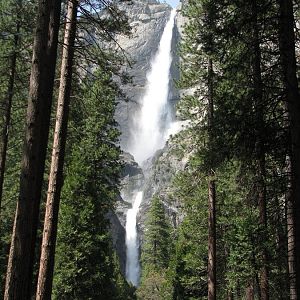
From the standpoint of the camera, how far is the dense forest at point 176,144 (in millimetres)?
6738

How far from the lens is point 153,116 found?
17712cm

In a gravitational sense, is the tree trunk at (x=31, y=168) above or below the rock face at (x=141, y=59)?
below

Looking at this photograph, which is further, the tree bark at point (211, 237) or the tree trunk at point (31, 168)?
the tree bark at point (211, 237)

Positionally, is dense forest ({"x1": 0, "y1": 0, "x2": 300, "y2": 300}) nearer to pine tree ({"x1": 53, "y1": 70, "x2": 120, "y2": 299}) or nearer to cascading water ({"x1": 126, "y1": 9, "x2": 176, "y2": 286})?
pine tree ({"x1": 53, "y1": 70, "x2": 120, "y2": 299})

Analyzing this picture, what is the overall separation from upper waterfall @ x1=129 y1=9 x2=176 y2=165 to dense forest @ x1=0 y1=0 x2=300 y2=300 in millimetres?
144296

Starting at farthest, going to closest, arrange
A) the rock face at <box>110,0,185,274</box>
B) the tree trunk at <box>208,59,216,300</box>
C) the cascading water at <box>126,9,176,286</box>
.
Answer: the cascading water at <box>126,9,176,286</box> → the rock face at <box>110,0,185,274</box> → the tree trunk at <box>208,59,216,300</box>

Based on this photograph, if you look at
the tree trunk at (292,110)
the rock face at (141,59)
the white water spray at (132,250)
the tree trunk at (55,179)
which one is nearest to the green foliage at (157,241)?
the white water spray at (132,250)

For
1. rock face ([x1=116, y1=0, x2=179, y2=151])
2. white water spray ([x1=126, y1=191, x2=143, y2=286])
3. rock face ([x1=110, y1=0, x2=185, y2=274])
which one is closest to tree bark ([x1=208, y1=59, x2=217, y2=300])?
white water spray ([x1=126, y1=191, x2=143, y2=286])

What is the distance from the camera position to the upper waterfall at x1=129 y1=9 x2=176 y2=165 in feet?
566

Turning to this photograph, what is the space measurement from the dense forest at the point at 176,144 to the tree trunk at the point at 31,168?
2 centimetres

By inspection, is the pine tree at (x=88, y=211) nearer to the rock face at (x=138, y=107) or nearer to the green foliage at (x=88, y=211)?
the green foliage at (x=88, y=211)

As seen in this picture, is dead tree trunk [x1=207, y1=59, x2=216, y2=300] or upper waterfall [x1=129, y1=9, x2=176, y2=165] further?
upper waterfall [x1=129, y1=9, x2=176, y2=165]

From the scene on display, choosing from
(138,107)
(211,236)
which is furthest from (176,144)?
(138,107)

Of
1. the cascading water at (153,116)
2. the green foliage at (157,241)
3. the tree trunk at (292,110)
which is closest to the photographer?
the tree trunk at (292,110)
